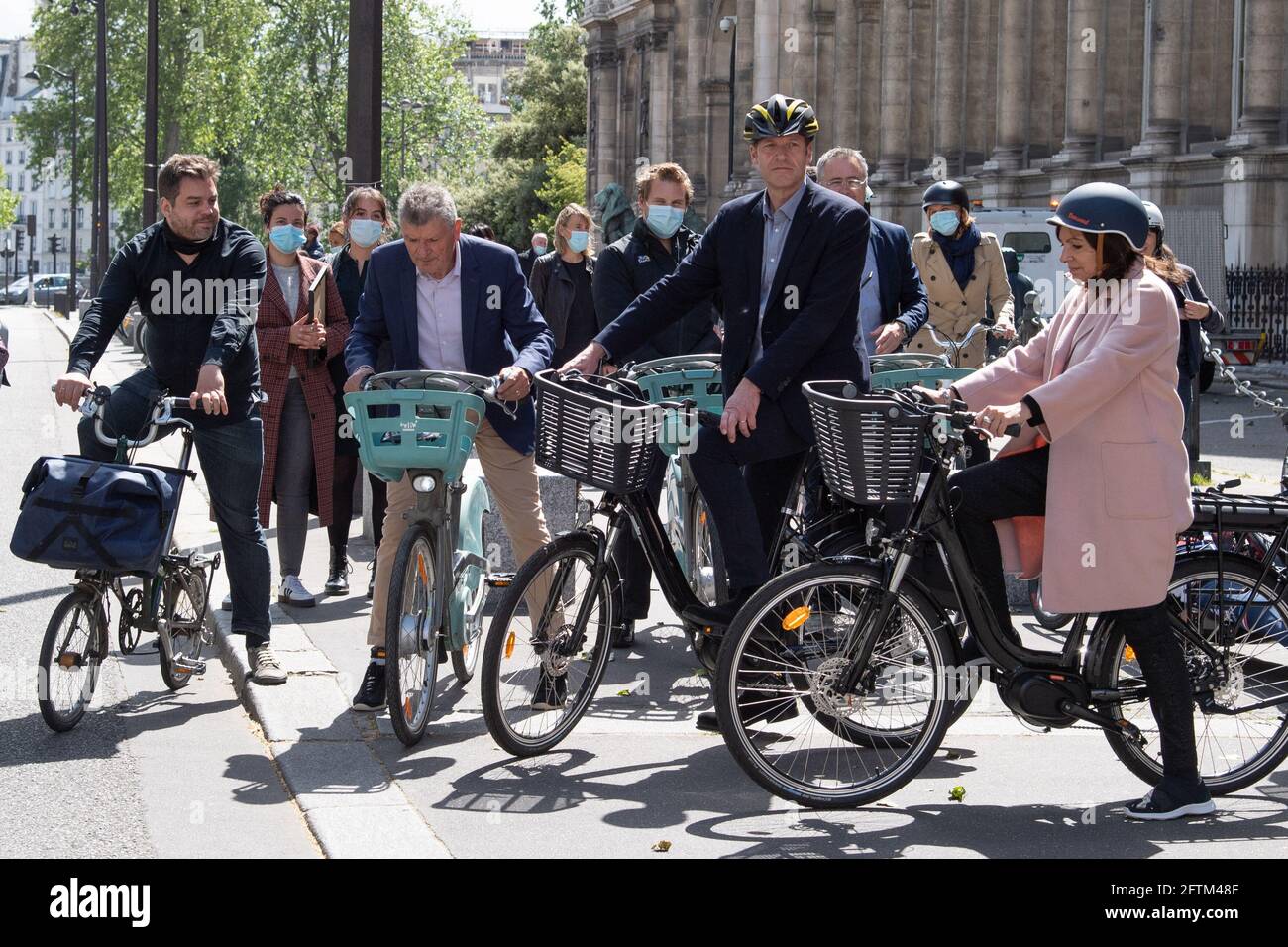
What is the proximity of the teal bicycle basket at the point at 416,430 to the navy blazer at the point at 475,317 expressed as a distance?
597 millimetres

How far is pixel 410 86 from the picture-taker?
83.7 metres

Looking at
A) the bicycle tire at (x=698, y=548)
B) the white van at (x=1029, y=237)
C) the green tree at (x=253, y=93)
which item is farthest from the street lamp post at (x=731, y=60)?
the bicycle tire at (x=698, y=548)

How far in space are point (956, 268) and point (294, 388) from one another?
3.62 metres

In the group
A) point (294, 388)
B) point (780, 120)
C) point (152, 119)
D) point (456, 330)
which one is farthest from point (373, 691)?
point (152, 119)

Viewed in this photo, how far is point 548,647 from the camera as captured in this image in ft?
21.6

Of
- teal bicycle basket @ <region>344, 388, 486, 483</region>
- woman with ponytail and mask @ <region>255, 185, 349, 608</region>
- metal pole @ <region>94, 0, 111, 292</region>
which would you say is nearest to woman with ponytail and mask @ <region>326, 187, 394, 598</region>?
woman with ponytail and mask @ <region>255, 185, 349, 608</region>

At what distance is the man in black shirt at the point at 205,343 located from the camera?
24.9 feet

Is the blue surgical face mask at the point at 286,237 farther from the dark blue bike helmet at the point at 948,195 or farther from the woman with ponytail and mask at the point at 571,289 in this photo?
the dark blue bike helmet at the point at 948,195

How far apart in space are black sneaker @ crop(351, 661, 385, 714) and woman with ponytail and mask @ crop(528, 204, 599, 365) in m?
4.89

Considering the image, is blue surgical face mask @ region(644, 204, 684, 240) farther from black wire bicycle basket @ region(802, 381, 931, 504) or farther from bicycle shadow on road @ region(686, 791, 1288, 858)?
bicycle shadow on road @ region(686, 791, 1288, 858)

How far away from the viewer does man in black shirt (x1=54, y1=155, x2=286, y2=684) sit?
759cm
